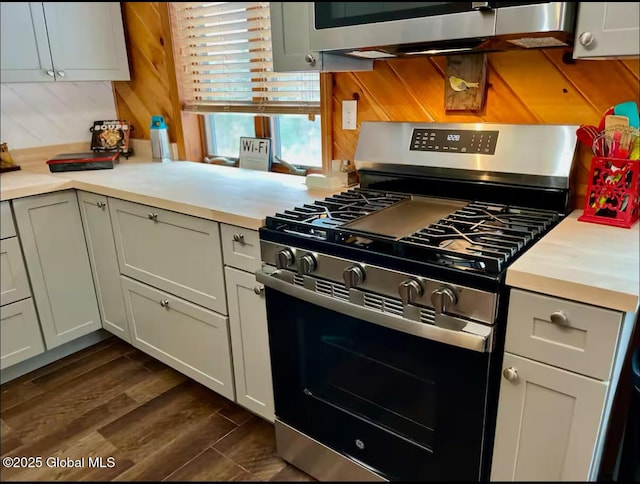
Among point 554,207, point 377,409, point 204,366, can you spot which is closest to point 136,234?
point 204,366

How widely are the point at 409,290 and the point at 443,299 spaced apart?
0.08m

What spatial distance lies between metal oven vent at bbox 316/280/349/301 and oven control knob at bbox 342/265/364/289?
1.3 inches

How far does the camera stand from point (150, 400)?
205cm

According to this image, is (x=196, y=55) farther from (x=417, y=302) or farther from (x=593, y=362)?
(x=593, y=362)

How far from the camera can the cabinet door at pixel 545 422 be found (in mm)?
1023

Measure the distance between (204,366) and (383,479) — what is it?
0.85 metres

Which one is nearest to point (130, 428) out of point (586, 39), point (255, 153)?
point (255, 153)

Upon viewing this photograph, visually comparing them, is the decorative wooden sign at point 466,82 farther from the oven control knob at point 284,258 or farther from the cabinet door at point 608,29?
the oven control knob at point 284,258

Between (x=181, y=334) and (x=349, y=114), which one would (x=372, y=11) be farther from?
(x=181, y=334)

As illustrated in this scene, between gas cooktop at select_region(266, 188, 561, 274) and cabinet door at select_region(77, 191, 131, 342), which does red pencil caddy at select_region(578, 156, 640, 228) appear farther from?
cabinet door at select_region(77, 191, 131, 342)

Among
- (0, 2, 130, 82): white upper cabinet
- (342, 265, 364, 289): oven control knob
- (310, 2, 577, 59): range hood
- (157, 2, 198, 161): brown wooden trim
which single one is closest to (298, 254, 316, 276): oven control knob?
(342, 265, 364, 289): oven control knob

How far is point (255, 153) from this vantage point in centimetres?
230

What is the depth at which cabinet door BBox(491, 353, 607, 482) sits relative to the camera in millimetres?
1023

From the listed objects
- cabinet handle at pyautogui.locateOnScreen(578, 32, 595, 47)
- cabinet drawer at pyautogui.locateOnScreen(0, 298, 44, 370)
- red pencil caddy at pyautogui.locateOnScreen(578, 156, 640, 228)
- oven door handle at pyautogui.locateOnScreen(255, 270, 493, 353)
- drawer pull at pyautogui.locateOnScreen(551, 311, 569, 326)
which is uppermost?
cabinet handle at pyautogui.locateOnScreen(578, 32, 595, 47)
